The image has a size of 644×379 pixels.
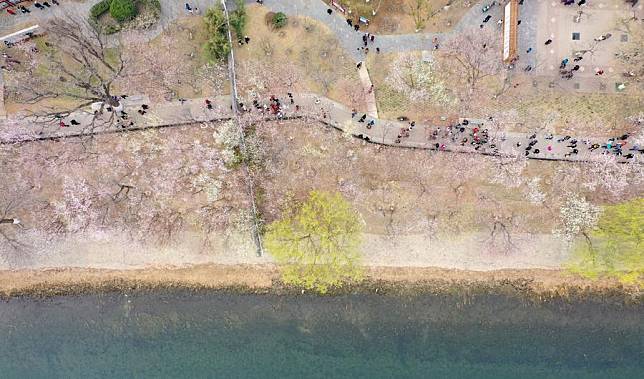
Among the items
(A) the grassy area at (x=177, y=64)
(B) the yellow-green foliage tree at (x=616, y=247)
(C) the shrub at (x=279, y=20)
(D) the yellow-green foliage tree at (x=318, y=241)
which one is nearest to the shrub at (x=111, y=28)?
(A) the grassy area at (x=177, y=64)

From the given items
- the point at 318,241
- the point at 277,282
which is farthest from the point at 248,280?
the point at 318,241

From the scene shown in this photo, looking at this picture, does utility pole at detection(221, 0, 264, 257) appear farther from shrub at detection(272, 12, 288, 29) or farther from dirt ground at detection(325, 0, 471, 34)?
dirt ground at detection(325, 0, 471, 34)

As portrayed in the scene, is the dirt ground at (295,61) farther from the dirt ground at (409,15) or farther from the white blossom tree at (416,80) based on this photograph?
the dirt ground at (409,15)

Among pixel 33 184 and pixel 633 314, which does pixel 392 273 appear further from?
pixel 33 184

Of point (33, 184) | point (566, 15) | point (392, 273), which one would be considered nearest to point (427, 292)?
point (392, 273)

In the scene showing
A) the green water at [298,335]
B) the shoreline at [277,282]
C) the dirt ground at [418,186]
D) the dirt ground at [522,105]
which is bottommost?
the green water at [298,335]

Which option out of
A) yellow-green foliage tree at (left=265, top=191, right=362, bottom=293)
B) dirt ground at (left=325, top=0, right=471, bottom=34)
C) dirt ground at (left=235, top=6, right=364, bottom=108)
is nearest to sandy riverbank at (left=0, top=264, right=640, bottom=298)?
yellow-green foliage tree at (left=265, top=191, right=362, bottom=293)

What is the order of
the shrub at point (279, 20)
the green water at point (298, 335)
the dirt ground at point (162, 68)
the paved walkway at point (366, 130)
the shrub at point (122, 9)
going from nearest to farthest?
the shrub at point (122, 9), the shrub at point (279, 20), the dirt ground at point (162, 68), the paved walkway at point (366, 130), the green water at point (298, 335)
